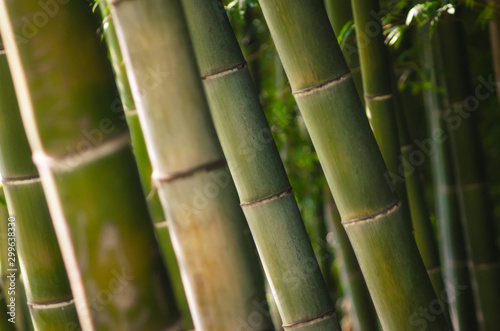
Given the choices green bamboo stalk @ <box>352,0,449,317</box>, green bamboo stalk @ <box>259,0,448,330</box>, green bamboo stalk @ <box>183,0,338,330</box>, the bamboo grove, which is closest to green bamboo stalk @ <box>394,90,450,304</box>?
the bamboo grove

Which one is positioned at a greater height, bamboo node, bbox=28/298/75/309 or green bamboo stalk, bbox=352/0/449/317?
green bamboo stalk, bbox=352/0/449/317

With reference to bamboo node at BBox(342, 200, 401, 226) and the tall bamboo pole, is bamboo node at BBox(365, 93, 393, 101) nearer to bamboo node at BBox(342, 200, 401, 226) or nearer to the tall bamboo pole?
bamboo node at BBox(342, 200, 401, 226)

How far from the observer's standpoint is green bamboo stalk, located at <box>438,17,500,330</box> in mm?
2074

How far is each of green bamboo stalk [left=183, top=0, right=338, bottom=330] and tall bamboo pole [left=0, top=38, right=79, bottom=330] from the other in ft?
1.40

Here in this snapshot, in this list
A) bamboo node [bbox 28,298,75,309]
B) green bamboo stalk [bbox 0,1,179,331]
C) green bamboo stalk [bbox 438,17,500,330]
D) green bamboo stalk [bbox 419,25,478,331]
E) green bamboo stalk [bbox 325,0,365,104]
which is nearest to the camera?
green bamboo stalk [bbox 0,1,179,331]

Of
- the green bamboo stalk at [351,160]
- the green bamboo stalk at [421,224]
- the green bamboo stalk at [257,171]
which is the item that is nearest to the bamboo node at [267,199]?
the green bamboo stalk at [257,171]

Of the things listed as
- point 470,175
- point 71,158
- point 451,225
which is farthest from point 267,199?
point 451,225

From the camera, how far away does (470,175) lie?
2152mm

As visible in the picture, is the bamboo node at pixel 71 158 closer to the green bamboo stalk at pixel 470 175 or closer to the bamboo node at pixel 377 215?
the bamboo node at pixel 377 215

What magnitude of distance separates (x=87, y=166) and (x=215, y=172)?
16 cm

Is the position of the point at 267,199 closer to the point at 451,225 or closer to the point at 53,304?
Answer: the point at 53,304

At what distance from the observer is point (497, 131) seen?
2.97 m

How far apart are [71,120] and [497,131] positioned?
2.85 metres

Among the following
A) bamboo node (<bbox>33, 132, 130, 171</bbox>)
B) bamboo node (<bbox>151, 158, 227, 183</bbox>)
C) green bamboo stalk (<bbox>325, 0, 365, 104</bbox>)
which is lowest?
bamboo node (<bbox>151, 158, 227, 183</bbox>)
